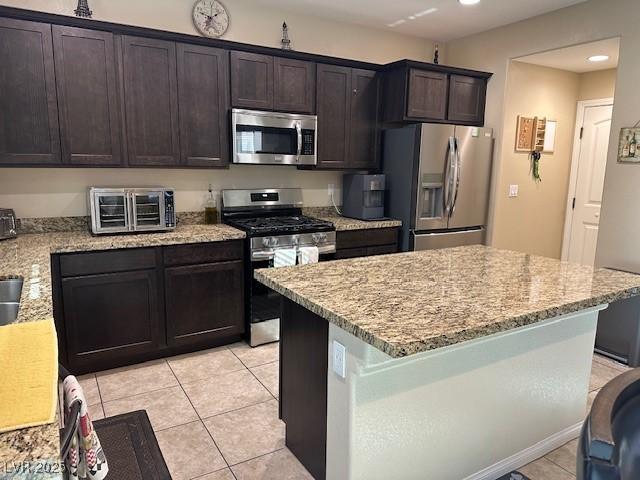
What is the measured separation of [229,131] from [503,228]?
2844 millimetres

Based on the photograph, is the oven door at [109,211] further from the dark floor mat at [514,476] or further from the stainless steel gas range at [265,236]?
the dark floor mat at [514,476]

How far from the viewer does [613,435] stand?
758mm

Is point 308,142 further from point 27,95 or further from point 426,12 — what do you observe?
point 27,95

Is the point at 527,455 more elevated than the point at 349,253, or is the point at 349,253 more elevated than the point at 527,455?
the point at 349,253

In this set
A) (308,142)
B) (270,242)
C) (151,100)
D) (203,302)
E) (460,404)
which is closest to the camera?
(460,404)

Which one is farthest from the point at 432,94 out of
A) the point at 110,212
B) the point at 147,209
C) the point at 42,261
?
the point at 42,261

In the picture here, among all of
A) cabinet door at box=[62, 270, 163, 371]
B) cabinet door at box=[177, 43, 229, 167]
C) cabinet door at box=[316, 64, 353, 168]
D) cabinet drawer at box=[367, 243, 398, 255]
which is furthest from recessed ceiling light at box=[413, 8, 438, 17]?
cabinet door at box=[62, 270, 163, 371]

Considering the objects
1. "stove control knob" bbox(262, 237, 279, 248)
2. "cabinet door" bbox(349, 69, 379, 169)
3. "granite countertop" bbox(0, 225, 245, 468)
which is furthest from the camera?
"cabinet door" bbox(349, 69, 379, 169)

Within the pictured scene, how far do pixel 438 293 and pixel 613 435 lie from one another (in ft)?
3.37

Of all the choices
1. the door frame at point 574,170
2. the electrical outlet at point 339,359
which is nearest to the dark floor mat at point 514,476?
the electrical outlet at point 339,359

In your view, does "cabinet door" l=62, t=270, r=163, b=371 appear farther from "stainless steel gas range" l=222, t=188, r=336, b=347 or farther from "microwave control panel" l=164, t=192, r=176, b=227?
"stainless steel gas range" l=222, t=188, r=336, b=347

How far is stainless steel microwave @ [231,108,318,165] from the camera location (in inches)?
138

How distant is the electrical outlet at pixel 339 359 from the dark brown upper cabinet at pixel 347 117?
2559 millimetres

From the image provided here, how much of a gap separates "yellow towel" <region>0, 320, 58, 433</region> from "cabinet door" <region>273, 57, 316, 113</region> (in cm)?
279
